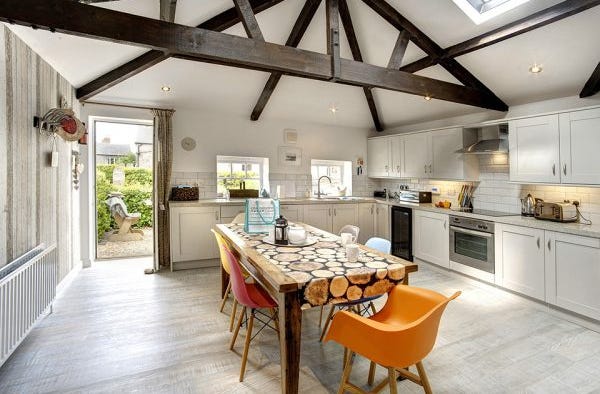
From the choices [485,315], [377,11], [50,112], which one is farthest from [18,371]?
[377,11]

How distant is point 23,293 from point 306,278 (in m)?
2.14

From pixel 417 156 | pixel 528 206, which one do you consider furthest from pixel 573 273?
pixel 417 156

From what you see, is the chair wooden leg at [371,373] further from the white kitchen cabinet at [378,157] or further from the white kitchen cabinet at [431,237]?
the white kitchen cabinet at [378,157]

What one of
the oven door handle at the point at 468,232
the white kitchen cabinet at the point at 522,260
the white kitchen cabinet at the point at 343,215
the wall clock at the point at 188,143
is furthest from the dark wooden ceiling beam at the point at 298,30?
the white kitchen cabinet at the point at 522,260

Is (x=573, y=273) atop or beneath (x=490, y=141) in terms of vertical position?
beneath

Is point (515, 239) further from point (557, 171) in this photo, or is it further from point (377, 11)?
point (377, 11)

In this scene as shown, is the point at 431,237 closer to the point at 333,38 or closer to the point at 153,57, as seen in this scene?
the point at 333,38

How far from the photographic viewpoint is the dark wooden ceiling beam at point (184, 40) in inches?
79.4

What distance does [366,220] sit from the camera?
5703 mm

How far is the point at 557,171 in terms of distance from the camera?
3414mm

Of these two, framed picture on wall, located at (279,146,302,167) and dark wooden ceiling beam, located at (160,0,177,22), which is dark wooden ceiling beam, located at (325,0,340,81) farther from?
framed picture on wall, located at (279,146,302,167)

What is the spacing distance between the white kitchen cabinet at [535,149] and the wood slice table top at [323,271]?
252 centimetres

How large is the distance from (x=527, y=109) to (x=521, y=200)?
116 centimetres

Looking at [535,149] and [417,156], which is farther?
[417,156]
